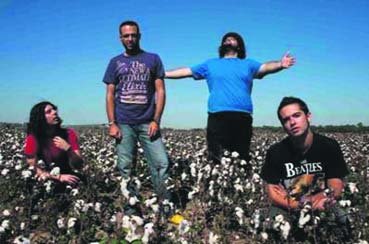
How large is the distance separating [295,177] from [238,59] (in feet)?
7.30

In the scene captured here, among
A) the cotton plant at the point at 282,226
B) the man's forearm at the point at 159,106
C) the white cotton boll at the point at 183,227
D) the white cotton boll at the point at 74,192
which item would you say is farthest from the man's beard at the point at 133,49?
the white cotton boll at the point at 183,227

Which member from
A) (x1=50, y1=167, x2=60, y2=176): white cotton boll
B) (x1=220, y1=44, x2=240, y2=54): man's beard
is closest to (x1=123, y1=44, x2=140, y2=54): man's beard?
(x1=220, y1=44, x2=240, y2=54): man's beard

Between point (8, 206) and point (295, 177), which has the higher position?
point (295, 177)

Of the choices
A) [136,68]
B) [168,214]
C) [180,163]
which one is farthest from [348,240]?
[180,163]

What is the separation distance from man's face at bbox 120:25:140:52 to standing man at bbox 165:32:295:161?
28.7 inches

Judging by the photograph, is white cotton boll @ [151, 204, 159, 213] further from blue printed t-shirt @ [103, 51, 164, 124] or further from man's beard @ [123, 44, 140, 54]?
man's beard @ [123, 44, 140, 54]

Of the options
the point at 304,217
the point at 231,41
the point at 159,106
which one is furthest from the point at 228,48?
the point at 304,217

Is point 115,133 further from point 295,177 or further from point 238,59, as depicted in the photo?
point 295,177

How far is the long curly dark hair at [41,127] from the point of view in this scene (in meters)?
6.88

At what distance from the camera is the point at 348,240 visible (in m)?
4.98

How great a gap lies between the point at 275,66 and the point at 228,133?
1.03 meters

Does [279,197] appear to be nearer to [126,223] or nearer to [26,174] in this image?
[126,223]

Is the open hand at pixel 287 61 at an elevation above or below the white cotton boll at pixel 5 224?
above

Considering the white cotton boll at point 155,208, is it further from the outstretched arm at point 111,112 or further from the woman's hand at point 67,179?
the woman's hand at point 67,179
